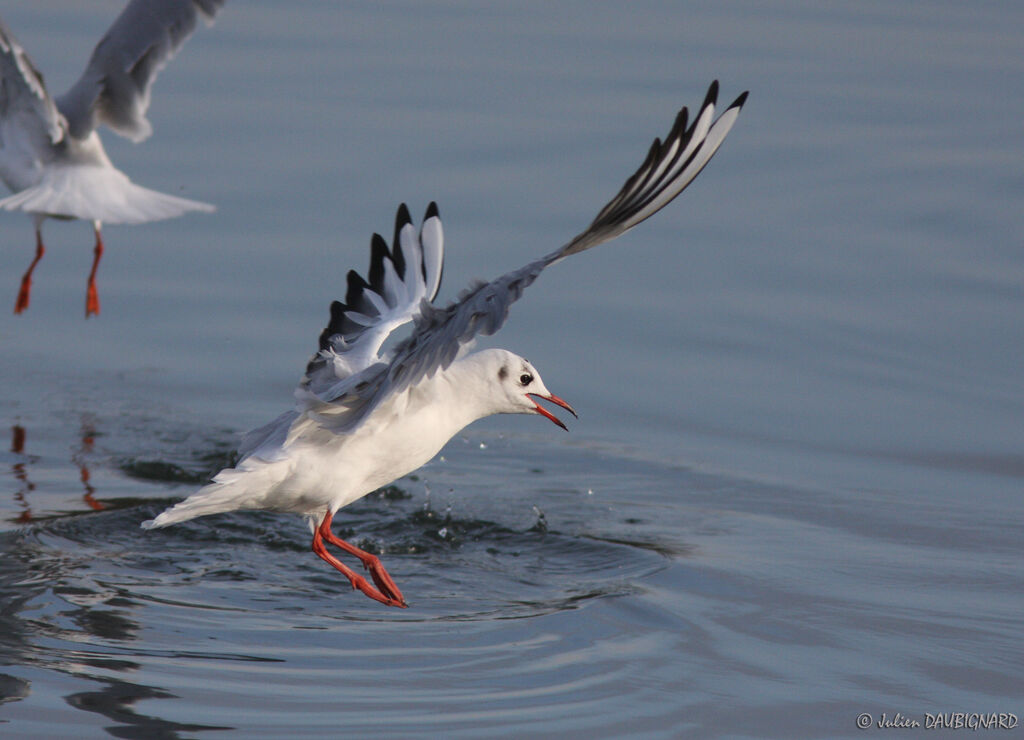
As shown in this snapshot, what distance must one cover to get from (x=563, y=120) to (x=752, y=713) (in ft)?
26.2

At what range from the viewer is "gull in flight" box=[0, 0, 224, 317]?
33.4 ft

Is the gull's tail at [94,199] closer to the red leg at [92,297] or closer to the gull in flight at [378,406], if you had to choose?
the red leg at [92,297]

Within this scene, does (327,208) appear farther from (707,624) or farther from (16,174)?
→ (707,624)

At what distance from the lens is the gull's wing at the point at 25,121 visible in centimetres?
990

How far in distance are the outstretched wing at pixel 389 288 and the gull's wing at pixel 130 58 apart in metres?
3.74

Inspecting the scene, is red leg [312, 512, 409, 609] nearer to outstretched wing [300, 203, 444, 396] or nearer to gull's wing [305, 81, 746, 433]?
outstretched wing [300, 203, 444, 396]

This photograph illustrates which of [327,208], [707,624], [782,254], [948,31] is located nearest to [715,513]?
[707,624]

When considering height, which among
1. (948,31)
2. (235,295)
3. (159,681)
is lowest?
(159,681)

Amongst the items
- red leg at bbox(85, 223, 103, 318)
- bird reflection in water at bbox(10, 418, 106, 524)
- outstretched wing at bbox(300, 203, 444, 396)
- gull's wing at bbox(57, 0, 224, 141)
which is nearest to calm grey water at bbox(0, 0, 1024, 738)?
bird reflection in water at bbox(10, 418, 106, 524)

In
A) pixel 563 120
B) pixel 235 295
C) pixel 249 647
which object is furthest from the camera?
pixel 563 120

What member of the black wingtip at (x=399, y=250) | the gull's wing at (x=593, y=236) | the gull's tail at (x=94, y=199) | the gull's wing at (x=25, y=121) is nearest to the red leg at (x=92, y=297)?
the gull's tail at (x=94, y=199)

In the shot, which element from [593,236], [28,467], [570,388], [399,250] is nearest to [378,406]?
[593,236]

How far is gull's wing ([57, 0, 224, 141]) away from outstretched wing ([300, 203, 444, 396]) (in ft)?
12.3

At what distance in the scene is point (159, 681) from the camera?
5.66 meters
